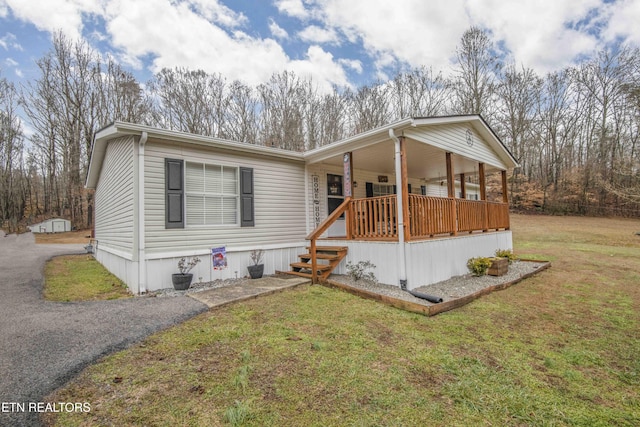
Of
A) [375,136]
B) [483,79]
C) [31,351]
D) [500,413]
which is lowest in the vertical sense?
[500,413]

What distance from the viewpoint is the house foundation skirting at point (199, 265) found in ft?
18.9

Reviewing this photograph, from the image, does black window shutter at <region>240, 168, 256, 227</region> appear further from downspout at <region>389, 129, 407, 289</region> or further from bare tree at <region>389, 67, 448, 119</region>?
bare tree at <region>389, 67, 448, 119</region>

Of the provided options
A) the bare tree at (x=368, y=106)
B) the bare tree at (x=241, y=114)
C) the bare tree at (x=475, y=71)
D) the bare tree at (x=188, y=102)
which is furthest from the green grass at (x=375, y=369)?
the bare tree at (x=475, y=71)

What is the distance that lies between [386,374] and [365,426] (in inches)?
30.2

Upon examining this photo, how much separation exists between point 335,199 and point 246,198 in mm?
2846

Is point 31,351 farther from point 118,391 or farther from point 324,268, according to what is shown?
point 324,268

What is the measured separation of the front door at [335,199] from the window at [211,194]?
280cm

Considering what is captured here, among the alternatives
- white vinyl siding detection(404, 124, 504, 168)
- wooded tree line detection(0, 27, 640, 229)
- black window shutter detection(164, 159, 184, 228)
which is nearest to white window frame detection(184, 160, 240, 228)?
black window shutter detection(164, 159, 184, 228)

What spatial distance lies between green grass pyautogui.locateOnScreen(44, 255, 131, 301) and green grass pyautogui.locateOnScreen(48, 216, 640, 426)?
2.95 metres

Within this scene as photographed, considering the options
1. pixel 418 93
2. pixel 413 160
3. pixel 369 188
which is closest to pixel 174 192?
pixel 369 188

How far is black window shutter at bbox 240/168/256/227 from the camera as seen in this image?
7004mm

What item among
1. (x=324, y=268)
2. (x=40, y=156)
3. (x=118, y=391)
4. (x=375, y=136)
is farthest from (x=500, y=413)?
(x=40, y=156)

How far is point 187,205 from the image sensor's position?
6.33 metres

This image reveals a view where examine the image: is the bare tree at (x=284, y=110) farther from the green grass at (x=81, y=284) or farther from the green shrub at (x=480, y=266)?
the green shrub at (x=480, y=266)
